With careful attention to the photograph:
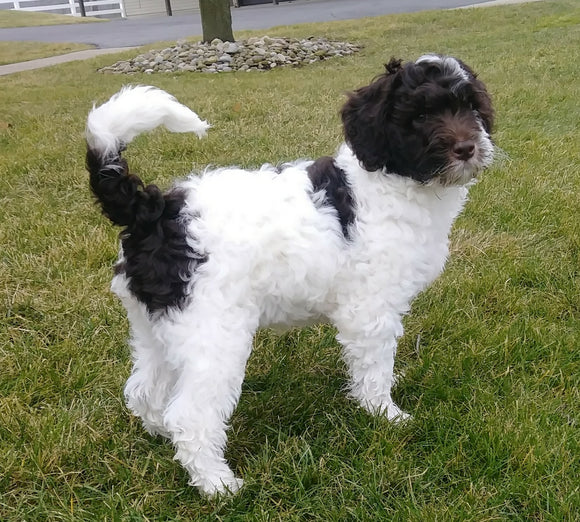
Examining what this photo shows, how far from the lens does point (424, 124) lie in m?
2.36

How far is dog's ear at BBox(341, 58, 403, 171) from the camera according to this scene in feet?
7.97

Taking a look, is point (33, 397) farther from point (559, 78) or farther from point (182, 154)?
point (559, 78)

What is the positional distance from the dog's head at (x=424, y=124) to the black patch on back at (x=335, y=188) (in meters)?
0.12

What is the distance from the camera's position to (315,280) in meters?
2.36

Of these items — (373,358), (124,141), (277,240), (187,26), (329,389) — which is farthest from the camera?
(187,26)

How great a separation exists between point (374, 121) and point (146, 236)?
1013mm

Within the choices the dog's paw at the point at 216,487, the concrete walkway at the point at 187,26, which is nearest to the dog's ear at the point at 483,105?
the dog's paw at the point at 216,487

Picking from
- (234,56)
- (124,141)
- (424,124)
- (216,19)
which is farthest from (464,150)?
(216,19)

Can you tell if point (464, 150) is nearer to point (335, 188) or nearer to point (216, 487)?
point (335, 188)

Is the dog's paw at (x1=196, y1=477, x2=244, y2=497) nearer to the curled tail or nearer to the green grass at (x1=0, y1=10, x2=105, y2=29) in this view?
the curled tail

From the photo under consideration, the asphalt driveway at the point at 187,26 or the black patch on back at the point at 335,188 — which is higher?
the black patch on back at the point at 335,188

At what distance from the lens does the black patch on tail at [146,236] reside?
6.93 ft

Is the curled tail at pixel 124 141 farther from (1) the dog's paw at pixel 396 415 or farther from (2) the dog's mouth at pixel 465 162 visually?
(1) the dog's paw at pixel 396 415

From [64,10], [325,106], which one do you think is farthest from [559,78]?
[64,10]
